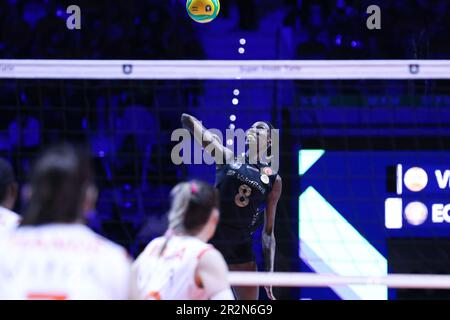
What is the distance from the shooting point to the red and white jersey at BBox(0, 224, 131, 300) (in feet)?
9.12

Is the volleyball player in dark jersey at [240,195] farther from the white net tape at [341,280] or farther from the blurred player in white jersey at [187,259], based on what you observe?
the blurred player in white jersey at [187,259]

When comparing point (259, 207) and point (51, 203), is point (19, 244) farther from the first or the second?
point (259, 207)

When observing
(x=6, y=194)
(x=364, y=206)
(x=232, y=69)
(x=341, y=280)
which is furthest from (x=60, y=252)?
(x=364, y=206)

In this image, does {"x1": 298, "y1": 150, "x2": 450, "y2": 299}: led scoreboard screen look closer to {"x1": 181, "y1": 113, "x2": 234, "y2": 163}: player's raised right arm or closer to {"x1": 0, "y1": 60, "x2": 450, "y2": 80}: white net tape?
{"x1": 181, "y1": 113, "x2": 234, "y2": 163}: player's raised right arm

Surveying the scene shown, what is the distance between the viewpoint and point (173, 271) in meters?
3.79

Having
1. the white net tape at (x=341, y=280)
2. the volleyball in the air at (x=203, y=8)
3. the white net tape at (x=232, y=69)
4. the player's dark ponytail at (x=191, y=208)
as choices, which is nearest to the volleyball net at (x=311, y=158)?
A: the volleyball in the air at (x=203, y=8)

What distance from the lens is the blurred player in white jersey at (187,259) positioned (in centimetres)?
370

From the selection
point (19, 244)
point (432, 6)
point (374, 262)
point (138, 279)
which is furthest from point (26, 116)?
point (19, 244)

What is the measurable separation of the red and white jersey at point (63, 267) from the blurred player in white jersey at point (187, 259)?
89cm

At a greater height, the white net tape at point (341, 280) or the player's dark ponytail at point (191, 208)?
the player's dark ponytail at point (191, 208)

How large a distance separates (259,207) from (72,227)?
155 inches

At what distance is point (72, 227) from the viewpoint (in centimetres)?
282

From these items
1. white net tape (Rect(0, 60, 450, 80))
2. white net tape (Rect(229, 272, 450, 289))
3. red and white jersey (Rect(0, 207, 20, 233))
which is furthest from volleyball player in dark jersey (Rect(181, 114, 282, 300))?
red and white jersey (Rect(0, 207, 20, 233))

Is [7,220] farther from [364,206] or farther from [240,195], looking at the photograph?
[364,206]
